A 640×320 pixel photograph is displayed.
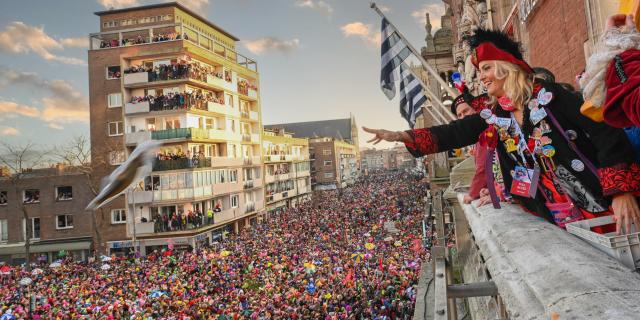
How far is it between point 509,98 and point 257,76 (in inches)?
1679

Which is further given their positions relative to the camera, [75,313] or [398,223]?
[398,223]

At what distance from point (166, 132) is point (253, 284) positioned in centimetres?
1694

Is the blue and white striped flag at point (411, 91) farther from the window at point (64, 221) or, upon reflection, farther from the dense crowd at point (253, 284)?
the window at point (64, 221)

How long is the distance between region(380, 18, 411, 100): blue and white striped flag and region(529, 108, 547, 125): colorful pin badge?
269 inches

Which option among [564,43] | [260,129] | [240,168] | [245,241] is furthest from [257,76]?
[564,43]

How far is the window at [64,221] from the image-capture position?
3156cm

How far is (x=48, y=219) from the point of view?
1241 inches

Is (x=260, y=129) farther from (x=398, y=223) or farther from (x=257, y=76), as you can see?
(x=398, y=223)

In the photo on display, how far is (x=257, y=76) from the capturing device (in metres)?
43.7

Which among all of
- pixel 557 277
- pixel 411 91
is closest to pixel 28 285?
pixel 411 91

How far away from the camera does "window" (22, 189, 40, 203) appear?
3191 centimetres

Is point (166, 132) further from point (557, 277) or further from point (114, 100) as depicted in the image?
point (557, 277)

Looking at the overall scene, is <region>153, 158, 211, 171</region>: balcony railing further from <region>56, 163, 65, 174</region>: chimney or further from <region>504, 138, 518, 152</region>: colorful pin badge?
<region>504, 138, 518, 152</region>: colorful pin badge

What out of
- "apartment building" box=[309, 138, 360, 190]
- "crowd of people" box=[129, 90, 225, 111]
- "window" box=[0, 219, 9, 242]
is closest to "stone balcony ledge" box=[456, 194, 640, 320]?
"crowd of people" box=[129, 90, 225, 111]
